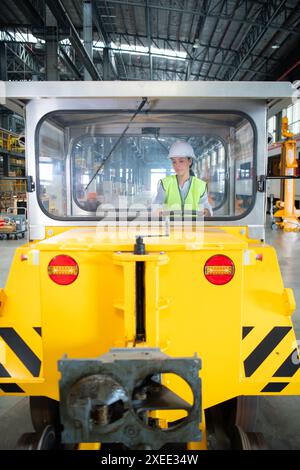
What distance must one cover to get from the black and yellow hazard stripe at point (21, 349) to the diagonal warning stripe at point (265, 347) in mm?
1093

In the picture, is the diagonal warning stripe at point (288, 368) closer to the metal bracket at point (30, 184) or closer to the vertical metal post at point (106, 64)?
the metal bracket at point (30, 184)

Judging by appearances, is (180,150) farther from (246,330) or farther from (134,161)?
(246,330)

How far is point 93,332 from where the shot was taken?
1874 millimetres

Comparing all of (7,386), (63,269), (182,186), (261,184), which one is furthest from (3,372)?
(261,184)

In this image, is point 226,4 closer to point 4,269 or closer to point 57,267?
point 4,269

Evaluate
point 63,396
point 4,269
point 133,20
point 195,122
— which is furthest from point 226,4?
point 63,396

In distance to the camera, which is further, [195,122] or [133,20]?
[133,20]

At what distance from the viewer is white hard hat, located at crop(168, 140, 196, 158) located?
8.68ft

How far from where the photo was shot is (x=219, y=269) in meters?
1.83

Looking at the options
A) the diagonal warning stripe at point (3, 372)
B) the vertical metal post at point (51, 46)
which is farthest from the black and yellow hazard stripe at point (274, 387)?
the vertical metal post at point (51, 46)

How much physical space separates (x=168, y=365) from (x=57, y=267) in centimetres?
75

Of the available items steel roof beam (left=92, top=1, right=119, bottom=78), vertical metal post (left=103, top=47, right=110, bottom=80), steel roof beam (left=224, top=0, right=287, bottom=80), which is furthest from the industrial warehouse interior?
vertical metal post (left=103, top=47, right=110, bottom=80)

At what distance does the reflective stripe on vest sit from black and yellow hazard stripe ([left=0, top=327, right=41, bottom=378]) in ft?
4.11

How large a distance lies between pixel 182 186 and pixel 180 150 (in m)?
0.24
